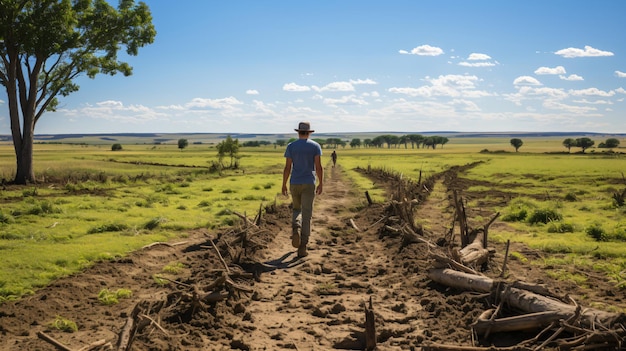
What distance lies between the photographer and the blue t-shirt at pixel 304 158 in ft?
32.6

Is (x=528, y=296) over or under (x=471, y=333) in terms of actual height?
over

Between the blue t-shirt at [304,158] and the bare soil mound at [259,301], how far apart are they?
1761 mm

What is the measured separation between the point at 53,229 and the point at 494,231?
1304cm

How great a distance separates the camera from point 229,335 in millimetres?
6062

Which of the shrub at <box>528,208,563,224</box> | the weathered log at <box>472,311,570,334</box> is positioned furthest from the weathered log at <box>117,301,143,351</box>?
the shrub at <box>528,208,563,224</box>

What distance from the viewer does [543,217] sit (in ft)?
54.0

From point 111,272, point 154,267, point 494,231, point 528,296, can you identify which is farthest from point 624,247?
point 111,272

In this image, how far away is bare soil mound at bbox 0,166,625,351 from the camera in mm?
5762

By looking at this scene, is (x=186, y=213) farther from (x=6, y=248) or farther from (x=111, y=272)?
(x=111, y=272)

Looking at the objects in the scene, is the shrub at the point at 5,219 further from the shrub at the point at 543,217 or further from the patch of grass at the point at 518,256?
the shrub at the point at 543,217

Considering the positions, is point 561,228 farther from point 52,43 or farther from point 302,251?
point 52,43

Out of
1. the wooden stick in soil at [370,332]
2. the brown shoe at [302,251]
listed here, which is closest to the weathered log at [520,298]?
the wooden stick in soil at [370,332]

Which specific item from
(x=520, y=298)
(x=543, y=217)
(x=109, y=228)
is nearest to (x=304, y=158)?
(x=520, y=298)

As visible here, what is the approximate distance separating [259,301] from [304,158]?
349cm
